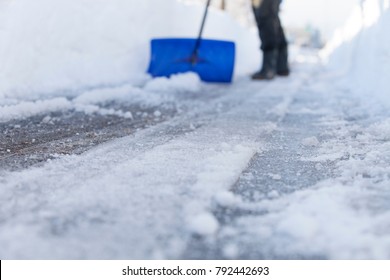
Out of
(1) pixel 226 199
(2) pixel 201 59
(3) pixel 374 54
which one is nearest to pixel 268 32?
(2) pixel 201 59

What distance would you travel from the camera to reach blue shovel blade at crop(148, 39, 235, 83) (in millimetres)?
3990

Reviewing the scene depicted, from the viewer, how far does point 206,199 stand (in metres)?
1.04

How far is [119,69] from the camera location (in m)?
4.14

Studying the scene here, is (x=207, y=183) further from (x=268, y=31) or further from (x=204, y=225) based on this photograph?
(x=268, y=31)

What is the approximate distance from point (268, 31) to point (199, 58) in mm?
1089

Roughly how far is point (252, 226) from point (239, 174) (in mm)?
335

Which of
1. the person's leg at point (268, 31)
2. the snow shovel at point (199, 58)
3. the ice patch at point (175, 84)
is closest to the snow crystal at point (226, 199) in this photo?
the ice patch at point (175, 84)

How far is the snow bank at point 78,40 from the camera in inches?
112

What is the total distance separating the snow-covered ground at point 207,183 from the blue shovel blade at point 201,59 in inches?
46.9

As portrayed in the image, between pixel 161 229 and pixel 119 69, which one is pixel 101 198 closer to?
pixel 161 229

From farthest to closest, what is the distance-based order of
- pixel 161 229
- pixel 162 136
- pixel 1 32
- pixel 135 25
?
pixel 135 25 → pixel 1 32 → pixel 162 136 → pixel 161 229

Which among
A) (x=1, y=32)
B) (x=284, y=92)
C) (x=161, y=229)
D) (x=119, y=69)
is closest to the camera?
(x=161, y=229)

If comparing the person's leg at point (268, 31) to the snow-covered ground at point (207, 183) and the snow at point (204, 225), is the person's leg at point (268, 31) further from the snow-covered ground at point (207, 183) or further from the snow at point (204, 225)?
the snow at point (204, 225)
